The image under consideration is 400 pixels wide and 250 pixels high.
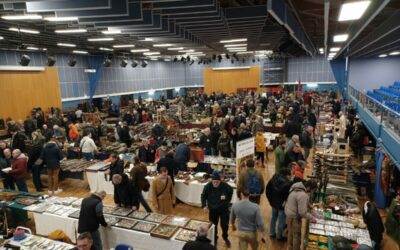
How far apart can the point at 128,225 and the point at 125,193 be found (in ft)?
2.60

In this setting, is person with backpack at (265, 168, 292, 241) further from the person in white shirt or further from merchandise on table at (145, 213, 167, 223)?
the person in white shirt

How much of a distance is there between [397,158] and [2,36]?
1471 cm

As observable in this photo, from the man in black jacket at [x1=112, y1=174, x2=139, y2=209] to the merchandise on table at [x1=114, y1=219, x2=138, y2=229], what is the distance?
1.86 ft

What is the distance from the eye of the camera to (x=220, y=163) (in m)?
8.08

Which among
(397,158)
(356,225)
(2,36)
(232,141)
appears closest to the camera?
(356,225)

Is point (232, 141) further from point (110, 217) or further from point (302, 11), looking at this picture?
point (110, 217)

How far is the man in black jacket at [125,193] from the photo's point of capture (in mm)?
5566

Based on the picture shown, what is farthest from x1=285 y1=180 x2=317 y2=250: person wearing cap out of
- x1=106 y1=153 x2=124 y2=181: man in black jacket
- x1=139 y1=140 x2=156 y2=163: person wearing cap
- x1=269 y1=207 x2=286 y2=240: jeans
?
x1=139 y1=140 x2=156 y2=163: person wearing cap

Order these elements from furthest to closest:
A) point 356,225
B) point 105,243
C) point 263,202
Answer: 1. point 263,202
2. point 105,243
3. point 356,225

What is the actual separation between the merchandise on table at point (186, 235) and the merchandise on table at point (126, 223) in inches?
34.6

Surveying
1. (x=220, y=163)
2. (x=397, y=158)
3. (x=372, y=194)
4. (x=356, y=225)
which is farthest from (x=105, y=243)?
(x=372, y=194)

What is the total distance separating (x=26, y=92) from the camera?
16.4 m

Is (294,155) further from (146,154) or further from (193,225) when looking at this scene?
(146,154)

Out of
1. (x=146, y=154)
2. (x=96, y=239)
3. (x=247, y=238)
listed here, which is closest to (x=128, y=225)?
(x=96, y=239)
